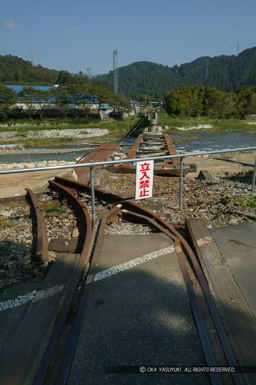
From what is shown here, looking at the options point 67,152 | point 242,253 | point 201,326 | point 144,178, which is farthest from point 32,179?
point 67,152

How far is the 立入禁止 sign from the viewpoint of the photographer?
4.70 metres

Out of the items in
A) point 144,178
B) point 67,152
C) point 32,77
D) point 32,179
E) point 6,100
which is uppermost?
point 32,77

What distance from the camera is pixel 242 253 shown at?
11.1ft

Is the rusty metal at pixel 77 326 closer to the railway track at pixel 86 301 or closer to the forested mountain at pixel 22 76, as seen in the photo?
the railway track at pixel 86 301

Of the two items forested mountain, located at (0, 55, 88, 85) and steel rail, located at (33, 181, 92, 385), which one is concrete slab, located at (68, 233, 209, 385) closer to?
steel rail, located at (33, 181, 92, 385)

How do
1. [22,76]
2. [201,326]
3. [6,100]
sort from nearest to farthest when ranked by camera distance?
[201,326]
[6,100]
[22,76]

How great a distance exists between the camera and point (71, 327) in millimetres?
2344

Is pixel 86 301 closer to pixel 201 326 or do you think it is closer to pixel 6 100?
pixel 201 326

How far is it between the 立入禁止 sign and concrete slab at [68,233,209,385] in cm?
175

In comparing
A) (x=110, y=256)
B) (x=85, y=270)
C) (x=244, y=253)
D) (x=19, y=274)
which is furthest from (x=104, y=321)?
(x=244, y=253)

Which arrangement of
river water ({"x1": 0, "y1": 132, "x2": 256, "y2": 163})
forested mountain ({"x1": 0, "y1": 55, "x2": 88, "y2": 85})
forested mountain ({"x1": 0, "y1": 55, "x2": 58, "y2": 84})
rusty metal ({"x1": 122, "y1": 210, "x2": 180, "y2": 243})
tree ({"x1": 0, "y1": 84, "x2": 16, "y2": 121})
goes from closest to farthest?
rusty metal ({"x1": 122, "y1": 210, "x2": 180, "y2": 243}), river water ({"x1": 0, "y1": 132, "x2": 256, "y2": 163}), tree ({"x1": 0, "y1": 84, "x2": 16, "y2": 121}), forested mountain ({"x1": 0, "y1": 55, "x2": 58, "y2": 84}), forested mountain ({"x1": 0, "y1": 55, "x2": 88, "y2": 85})

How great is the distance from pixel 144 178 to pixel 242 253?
7.11 ft

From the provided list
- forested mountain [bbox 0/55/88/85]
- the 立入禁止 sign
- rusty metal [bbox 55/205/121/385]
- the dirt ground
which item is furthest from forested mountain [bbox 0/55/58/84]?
rusty metal [bbox 55/205/121/385]

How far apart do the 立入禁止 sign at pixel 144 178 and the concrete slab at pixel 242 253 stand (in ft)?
4.84
